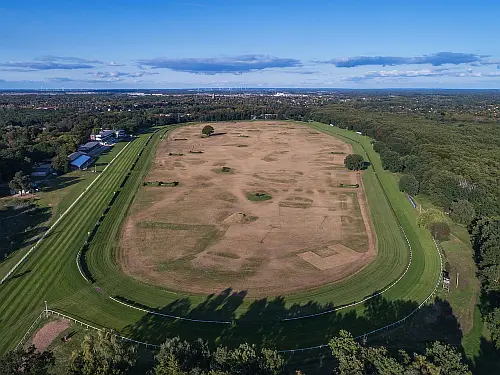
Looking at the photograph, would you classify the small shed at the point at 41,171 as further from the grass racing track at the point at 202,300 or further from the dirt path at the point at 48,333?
the dirt path at the point at 48,333

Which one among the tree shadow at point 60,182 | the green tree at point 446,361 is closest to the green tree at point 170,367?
the green tree at point 446,361

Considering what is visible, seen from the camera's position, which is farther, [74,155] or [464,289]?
[74,155]

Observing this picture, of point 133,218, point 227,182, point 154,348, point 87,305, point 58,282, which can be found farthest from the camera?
point 227,182

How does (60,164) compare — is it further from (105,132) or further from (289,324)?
(289,324)

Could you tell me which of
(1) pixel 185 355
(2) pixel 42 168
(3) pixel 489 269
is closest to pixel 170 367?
(1) pixel 185 355

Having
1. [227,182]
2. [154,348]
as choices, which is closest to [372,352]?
[154,348]

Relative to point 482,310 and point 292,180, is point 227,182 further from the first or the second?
point 482,310
